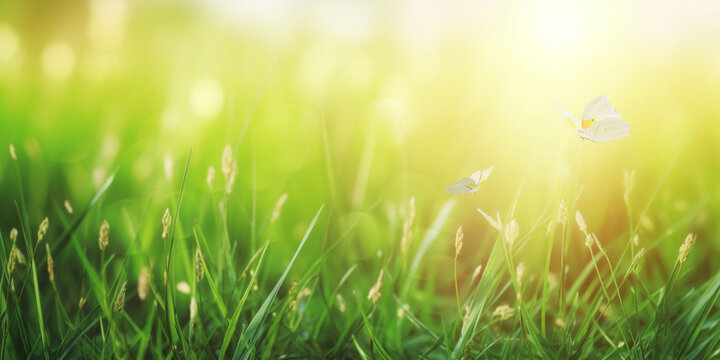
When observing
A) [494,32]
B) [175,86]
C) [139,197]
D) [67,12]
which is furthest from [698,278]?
[67,12]

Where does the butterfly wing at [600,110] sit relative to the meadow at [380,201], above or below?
above

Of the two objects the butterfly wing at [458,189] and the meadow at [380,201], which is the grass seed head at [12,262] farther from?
the butterfly wing at [458,189]

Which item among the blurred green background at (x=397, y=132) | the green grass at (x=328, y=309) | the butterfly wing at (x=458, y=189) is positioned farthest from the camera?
the blurred green background at (x=397, y=132)

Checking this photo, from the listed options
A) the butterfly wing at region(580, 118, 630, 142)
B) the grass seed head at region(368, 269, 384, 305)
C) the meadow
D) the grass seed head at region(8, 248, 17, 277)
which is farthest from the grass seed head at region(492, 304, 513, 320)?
the grass seed head at region(8, 248, 17, 277)

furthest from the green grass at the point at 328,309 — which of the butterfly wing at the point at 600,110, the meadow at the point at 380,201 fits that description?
the butterfly wing at the point at 600,110

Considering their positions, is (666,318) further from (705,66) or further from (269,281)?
(705,66)

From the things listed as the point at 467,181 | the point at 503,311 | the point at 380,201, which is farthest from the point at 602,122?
the point at 380,201

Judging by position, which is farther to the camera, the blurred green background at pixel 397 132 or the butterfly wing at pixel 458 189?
the blurred green background at pixel 397 132
